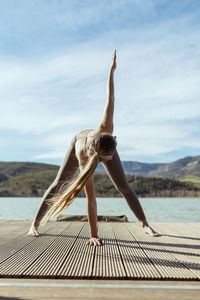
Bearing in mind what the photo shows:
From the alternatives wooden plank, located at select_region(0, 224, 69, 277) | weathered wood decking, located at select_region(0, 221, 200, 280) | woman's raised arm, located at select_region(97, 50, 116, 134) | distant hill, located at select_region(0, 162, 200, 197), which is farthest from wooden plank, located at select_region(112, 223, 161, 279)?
distant hill, located at select_region(0, 162, 200, 197)

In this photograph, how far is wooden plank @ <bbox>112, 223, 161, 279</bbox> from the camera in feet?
6.78

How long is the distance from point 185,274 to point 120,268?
0.44 metres

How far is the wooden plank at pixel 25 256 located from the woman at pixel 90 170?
25cm

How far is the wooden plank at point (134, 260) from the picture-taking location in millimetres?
2067

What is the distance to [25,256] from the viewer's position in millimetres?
2609

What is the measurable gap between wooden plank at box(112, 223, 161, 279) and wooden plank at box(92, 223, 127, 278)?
0.05m

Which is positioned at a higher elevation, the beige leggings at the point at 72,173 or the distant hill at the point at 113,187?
the distant hill at the point at 113,187

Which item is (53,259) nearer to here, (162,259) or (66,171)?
(162,259)

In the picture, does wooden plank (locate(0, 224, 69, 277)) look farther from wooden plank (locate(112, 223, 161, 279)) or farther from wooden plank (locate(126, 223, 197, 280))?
wooden plank (locate(126, 223, 197, 280))

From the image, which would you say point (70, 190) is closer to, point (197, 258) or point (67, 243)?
point (67, 243)

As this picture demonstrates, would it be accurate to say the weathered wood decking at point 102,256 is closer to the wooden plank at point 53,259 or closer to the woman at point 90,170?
the wooden plank at point 53,259

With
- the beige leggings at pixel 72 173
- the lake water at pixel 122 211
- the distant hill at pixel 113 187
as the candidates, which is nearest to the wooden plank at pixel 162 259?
the beige leggings at pixel 72 173

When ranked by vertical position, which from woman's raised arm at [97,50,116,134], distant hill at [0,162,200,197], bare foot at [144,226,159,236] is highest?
distant hill at [0,162,200,197]

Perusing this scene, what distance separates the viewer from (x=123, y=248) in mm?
3127
